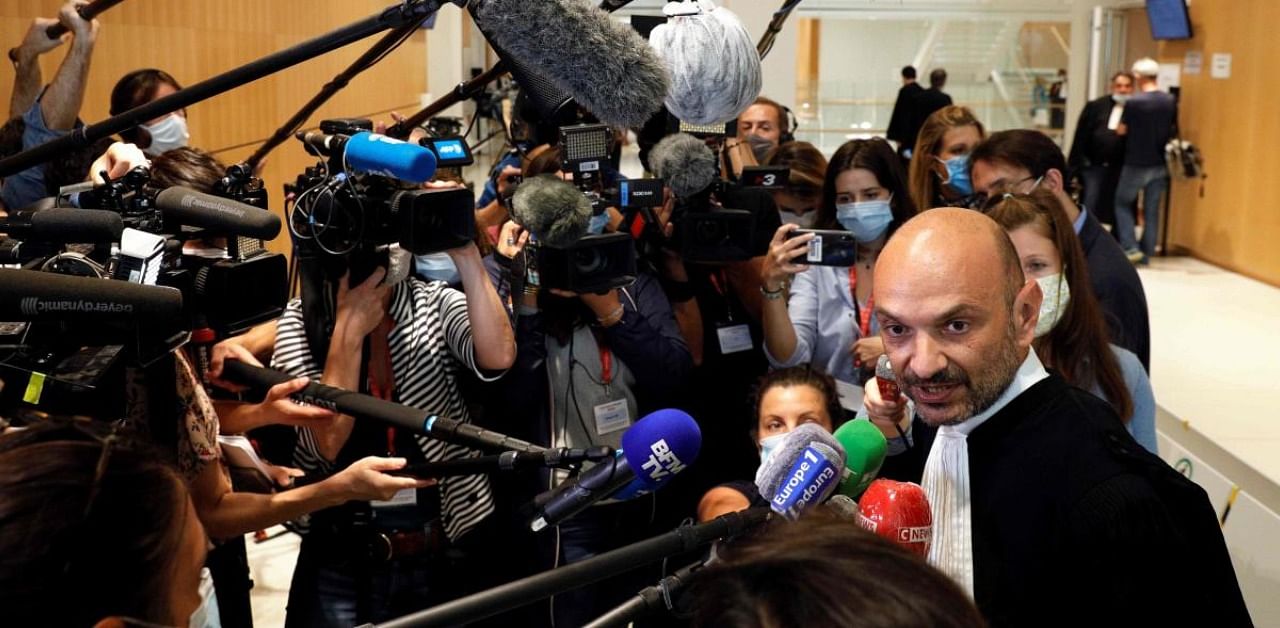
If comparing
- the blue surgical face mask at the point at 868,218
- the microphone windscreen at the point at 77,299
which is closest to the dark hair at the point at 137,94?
the blue surgical face mask at the point at 868,218

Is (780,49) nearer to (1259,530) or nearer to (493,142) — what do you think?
(1259,530)

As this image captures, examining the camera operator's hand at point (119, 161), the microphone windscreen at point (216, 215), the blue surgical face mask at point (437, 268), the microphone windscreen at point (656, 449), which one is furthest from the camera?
the blue surgical face mask at point (437, 268)

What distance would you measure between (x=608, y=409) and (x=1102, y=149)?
8.36m

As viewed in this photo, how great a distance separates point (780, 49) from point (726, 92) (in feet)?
16.6

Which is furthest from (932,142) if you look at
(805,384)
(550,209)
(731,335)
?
(550,209)

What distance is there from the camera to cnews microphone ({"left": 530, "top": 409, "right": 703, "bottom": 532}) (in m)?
1.64

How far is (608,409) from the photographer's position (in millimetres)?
2785

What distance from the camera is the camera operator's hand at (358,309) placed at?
2.29m

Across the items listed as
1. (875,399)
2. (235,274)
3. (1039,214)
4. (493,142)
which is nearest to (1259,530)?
(1039,214)

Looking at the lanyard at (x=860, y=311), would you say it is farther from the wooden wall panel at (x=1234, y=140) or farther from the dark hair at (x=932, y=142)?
the wooden wall panel at (x=1234, y=140)

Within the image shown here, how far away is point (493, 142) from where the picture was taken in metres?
13.3

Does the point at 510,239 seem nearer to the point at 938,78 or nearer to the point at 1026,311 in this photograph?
the point at 1026,311

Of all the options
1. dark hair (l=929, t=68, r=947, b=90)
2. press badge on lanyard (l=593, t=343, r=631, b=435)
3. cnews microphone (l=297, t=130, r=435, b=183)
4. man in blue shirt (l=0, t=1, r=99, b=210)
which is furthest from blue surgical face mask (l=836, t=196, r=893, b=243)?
dark hair (l=929, t=68, r=947, b=90)

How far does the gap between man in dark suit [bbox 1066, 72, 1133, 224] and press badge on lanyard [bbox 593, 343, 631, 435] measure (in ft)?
26.1
